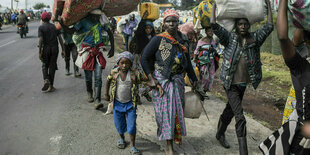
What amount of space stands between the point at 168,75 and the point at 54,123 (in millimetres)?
2431

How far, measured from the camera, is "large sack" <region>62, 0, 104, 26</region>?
4.76m

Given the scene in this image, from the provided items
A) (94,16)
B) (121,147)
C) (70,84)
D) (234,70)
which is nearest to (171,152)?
(121,147)

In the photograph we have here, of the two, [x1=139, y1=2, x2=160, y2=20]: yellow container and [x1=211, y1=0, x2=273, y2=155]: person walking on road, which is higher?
[x1=139, y1=2, x2=160, y2=20]: yellow container

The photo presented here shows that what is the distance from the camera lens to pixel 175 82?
351 cm

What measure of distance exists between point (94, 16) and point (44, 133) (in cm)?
229

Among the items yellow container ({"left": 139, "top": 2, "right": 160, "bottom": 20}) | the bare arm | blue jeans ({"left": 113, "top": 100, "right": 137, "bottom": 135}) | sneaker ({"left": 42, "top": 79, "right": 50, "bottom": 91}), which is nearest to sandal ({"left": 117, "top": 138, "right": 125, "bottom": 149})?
blue jeans ({"left": 113, "top": 100, "right": 137, "bottom": 135})

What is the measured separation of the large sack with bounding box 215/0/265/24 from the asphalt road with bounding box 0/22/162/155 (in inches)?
78.1

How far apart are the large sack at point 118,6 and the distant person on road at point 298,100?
150 inches

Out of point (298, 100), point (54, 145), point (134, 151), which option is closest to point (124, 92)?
point (134, 151)

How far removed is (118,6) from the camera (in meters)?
5.40

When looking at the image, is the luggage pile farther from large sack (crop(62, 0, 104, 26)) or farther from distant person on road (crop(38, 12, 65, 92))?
distant person on road (crop(38, 12, 65, 92))

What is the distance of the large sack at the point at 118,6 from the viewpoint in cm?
524

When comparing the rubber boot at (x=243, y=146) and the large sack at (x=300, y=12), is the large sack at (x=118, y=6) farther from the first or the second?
the large sack at (x=300, y=12)

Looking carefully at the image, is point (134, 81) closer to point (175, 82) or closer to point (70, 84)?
point (175, 82)
